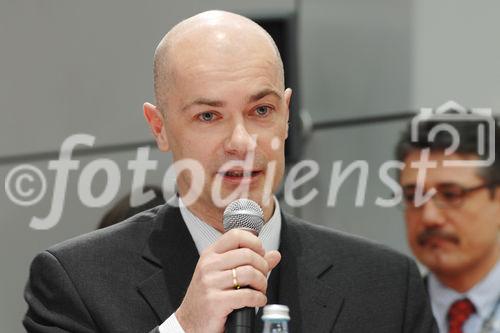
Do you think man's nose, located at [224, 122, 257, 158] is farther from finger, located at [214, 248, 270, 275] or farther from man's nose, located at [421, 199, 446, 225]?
man's nose, located at [421, 199, 446, 225]

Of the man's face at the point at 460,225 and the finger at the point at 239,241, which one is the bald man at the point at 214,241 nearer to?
the finger at the point at 239,241

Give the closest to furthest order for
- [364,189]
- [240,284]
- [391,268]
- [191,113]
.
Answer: [240,284], [191,113], [391,268], [364,189]

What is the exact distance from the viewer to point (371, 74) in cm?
418

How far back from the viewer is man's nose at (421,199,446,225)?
3404 mm

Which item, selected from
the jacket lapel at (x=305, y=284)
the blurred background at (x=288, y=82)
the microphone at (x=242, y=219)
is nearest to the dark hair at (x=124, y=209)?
Result: the blurred background at (x=288, y=82)

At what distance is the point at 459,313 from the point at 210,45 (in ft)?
5.23

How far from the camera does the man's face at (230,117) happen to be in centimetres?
207

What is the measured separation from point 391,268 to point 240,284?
715mm

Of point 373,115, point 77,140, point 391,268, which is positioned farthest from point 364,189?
point 391,268

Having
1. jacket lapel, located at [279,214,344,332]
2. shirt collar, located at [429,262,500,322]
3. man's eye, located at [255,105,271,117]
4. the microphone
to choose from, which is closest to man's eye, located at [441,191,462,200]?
shirt collar, located at [429,262,500,322]

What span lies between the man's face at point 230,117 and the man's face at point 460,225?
137 centimetres

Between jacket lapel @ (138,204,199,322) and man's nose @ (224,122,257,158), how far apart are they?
0.34 meters

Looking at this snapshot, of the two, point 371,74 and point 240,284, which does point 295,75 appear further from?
point 240,284

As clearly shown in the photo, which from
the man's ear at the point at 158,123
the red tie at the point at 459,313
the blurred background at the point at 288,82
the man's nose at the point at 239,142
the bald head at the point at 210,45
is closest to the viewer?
the man's nose at the point at 239,142
